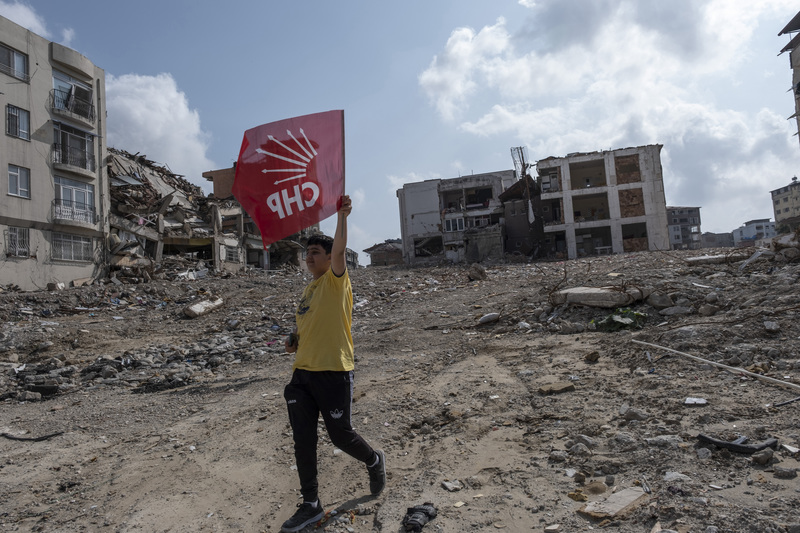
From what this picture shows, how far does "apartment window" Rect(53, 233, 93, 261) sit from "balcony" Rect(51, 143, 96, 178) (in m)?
2.94

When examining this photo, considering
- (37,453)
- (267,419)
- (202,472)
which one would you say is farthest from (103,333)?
(202,472)

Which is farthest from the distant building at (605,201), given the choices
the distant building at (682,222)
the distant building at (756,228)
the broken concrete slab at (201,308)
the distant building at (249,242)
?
the distant building at (756,228)

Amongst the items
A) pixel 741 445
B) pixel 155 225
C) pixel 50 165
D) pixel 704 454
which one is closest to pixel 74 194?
pixel 50 165

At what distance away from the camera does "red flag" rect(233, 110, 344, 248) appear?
3088mm

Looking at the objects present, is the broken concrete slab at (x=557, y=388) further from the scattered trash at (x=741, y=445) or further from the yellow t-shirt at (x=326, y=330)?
the yellow t-shirt at (x=326, y=330)

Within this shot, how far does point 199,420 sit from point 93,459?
952 mm

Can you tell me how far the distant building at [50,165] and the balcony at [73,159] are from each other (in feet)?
0.14

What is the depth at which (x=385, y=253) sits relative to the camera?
52.0 m

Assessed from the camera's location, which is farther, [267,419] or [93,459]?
[267,419]

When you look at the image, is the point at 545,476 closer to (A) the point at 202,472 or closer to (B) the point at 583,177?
(A) the point at 202,472

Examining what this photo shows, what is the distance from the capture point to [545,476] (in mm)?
2725

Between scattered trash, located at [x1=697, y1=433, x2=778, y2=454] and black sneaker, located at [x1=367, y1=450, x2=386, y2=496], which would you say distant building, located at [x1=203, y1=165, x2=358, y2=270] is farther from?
scattered trash, located at [x1=697, y1=433, x2=778, y2=454]

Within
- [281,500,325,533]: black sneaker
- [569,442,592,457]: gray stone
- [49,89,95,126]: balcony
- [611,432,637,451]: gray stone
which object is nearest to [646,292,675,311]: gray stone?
[611,432,637,451]: gray stone

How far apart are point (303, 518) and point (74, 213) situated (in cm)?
2383
